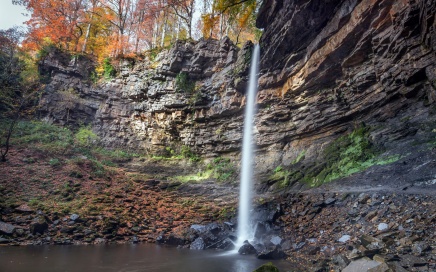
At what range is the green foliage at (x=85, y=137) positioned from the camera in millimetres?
18859

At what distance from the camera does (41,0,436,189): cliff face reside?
32.8ft

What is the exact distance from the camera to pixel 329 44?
12688mm

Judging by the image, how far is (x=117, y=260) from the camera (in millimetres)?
7086

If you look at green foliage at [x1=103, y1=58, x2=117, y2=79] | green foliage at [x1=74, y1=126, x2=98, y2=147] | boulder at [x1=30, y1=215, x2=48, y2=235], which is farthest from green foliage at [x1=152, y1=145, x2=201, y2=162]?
boulder at [x1=30, y1=215, x2=48, y2=235]

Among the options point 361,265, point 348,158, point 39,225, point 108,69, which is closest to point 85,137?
point 108,69

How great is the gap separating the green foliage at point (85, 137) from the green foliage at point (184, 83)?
7.71m

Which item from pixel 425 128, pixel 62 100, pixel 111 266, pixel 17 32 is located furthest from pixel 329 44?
pixel 17 32

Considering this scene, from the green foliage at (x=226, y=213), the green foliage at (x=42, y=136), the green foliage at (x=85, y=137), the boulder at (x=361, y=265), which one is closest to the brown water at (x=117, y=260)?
the boulder at (x=361, y=265)

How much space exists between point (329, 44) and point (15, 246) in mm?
15072

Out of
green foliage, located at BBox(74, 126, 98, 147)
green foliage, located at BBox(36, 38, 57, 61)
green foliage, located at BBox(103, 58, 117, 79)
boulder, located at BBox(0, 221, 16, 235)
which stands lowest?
boulder, located at BBox(0, 221, 16, 235)

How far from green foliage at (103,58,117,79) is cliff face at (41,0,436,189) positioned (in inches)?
29.2

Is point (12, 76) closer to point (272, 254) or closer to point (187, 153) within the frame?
point (187, 153)

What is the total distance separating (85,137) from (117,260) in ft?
48.7

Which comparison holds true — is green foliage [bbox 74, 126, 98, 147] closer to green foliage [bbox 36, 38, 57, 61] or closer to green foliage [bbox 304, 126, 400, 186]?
green foliage [bbox 36, 38, 57, 61]
